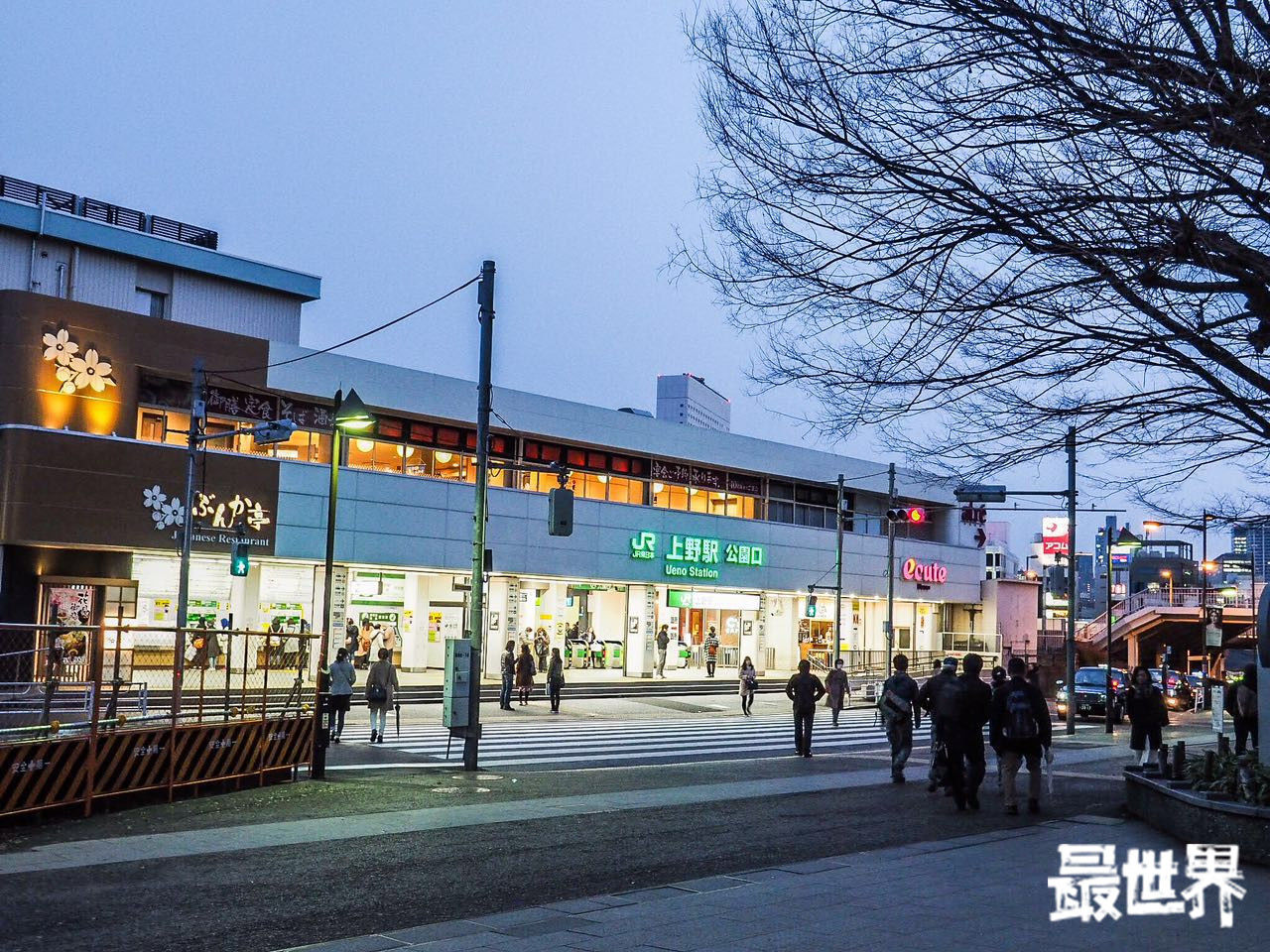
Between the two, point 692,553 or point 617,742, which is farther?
point 692,553

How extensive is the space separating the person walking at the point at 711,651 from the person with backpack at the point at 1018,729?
3405 cm

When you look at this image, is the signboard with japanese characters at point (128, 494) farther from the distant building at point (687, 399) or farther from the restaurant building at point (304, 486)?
the distant building at point (687, 399)

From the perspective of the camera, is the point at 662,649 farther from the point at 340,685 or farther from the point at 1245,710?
the point at 1245,710

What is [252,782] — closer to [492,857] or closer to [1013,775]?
[492,857]

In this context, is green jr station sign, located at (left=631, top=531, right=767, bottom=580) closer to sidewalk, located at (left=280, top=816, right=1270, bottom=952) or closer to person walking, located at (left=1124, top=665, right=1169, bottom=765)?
person walking, located at (left=1124, top=665, right=1169, bottom=765)

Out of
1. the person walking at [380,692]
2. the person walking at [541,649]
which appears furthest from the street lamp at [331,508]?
the person walking at [541,649]

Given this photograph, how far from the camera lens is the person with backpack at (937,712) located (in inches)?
650

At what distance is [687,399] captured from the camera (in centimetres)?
13138

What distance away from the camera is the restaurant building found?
34094 mm

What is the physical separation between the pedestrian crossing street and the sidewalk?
35.7 feet

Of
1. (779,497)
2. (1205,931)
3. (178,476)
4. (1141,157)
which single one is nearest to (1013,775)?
(1205,931)

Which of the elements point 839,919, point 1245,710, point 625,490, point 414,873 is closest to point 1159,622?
point 625,490

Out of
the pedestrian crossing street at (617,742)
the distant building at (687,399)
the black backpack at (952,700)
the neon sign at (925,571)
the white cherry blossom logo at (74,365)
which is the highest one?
the distant building at (687,399)

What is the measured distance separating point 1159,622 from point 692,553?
33.3m
